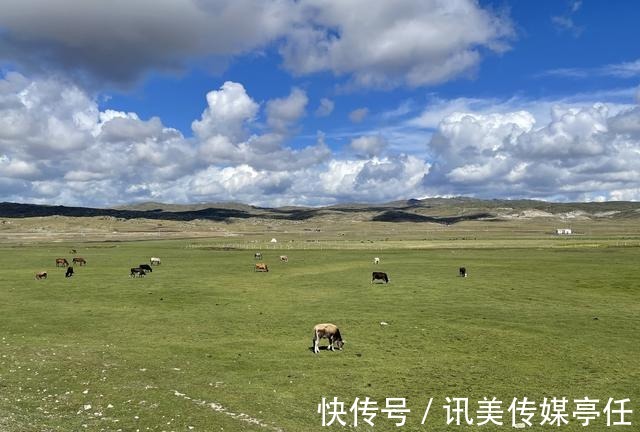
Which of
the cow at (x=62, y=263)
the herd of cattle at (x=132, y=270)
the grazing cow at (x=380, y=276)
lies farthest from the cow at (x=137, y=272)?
the grazing cow at (x=380, y=276)

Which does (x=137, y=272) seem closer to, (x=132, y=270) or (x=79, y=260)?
(x=132, y=270)

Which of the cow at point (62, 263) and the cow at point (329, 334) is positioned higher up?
the cow at point (329, 334)

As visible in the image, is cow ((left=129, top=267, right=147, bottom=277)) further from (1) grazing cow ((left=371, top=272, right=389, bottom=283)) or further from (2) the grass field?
(1) grazing cow ((left=371, top=272, right=389, bottom=283))

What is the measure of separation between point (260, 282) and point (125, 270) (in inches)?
943

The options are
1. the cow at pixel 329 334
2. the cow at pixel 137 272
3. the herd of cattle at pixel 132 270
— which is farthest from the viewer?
the cow at pixel 137 272

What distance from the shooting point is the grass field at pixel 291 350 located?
1775 centimetres

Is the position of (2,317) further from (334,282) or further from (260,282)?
(334,282)

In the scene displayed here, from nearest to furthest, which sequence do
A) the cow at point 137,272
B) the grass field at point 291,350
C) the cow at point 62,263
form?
the grass field at point 291,350
the cow at point 137,272
the cow at point 62,263

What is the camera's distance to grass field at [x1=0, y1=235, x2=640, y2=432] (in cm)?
1775

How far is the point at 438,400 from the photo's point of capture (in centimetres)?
1909

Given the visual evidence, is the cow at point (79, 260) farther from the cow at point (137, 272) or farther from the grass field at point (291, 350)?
the grass field at point (291, 350)

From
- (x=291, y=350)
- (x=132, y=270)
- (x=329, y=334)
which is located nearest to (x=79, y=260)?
(x=132, y=270)

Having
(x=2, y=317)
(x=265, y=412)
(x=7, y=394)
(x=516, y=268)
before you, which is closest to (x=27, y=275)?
(x=2, y=317)

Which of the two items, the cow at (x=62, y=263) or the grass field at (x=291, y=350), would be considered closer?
the grass field at (x=291, y=350)
